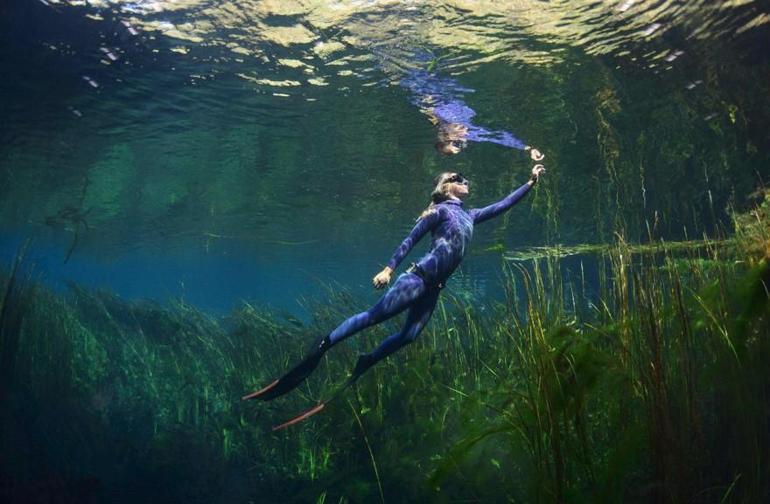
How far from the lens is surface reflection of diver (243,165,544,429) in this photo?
19.9ft

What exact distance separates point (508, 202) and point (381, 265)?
214cm

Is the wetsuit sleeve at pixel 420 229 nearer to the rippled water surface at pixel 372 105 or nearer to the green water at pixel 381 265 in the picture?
the green water at pixel 381 265

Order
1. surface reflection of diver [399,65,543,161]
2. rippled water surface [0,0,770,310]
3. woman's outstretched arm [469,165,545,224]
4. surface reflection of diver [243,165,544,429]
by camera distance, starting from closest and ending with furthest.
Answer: surface reflection of diver [243,165,544,429]
woman's outstretched arm [469,165,545,224]
rippled water surface [0,0,770,310]
surface reflection of diver [399,65,543,161]

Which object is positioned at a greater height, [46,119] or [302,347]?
[46,119]

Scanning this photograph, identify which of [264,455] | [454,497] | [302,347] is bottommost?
[264,455]

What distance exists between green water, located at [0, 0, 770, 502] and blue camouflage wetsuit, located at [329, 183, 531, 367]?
96 cm

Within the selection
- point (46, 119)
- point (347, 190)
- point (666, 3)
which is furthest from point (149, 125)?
point (666, 3)

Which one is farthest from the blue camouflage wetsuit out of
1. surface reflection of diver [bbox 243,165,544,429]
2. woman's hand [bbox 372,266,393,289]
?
woman's hand [bbox 372,266,393,289]

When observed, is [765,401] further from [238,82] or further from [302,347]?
[238,82]

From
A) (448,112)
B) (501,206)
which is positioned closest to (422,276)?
(501,206)

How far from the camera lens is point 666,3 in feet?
30.1

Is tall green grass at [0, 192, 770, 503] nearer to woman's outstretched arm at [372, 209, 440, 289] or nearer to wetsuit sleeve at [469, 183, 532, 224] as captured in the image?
wetsuit sleeve at [469, 183, 532, 224]

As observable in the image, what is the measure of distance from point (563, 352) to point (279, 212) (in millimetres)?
24946

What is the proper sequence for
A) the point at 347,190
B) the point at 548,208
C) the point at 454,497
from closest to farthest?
→ the point at 454,497 → the point at 347,190 → the point at 548,208
